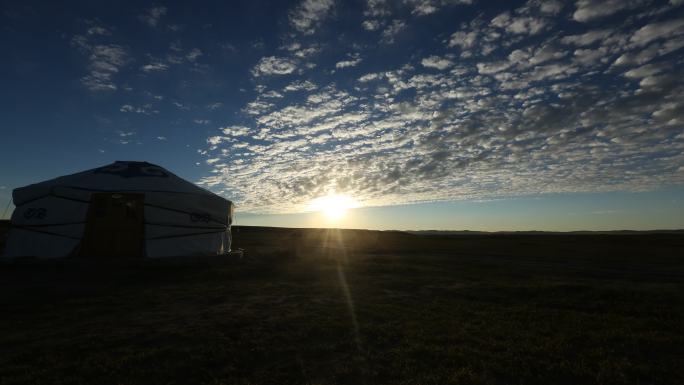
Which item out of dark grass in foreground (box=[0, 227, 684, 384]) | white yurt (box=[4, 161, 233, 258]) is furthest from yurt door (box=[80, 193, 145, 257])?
dark grass in foreground (box=[0, 227, 684, 384])

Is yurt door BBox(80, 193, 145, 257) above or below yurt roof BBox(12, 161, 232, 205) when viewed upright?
below

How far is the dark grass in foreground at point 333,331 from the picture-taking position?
452 centimetres

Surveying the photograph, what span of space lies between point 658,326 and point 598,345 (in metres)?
2.00

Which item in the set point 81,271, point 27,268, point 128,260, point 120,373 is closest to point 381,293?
point 120,373

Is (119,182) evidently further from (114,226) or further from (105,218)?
(114,226)

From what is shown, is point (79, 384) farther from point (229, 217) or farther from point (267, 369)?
point (229, 217)

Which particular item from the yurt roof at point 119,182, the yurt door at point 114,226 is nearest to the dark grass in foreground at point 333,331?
the yurt door at point 114,226

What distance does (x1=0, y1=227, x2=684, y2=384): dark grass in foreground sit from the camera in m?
4.52

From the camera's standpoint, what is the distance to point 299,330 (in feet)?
20.7

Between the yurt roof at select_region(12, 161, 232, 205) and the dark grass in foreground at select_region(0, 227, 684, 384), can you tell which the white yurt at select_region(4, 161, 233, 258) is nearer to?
the yurt roof at select_region(12, 161, 232, 205)

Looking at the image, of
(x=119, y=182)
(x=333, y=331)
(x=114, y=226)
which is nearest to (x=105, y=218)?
(x=114, y=226)

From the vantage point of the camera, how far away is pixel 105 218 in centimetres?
1456

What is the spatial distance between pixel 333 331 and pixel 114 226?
11992 millimetres

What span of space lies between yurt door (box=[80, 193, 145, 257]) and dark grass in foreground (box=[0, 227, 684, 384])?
2.36 meters
